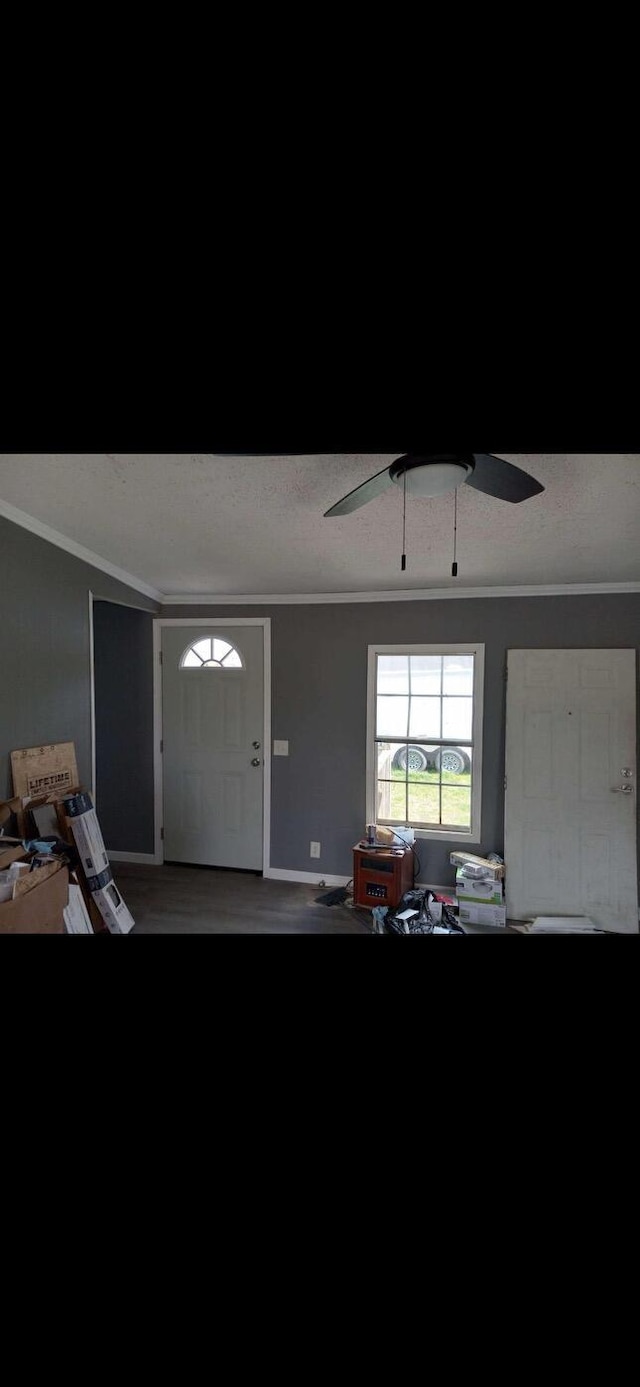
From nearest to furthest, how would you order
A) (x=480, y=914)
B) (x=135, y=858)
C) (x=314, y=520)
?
(x=314, y=520) → (x=480, y=914) → (x=135, y=858)

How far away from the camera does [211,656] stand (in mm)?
3969

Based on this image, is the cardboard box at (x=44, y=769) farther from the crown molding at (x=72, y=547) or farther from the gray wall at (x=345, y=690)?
the gray wall at (x=345, y=690)

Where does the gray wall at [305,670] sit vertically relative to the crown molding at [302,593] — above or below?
below

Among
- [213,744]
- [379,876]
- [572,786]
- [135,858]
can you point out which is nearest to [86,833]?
[213,744]

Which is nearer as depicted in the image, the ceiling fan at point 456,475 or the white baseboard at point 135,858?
the ceiling fan at point 456,475

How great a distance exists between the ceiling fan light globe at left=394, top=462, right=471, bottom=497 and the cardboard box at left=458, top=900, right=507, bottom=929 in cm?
259

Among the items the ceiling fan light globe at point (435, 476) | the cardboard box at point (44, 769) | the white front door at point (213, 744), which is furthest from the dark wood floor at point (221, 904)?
the ceiling fan light globe at point (435, 476)

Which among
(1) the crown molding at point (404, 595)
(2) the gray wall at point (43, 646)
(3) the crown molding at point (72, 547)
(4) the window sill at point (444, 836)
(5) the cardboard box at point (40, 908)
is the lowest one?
(4) the window sill at point (444, 836)

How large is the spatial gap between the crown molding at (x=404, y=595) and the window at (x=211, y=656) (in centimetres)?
32

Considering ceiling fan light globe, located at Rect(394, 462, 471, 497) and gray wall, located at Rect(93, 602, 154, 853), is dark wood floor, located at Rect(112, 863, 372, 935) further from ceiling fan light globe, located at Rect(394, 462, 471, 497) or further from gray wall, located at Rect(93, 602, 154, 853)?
ceiling fan light globe, located at Rect(394, 462, 471, 497)

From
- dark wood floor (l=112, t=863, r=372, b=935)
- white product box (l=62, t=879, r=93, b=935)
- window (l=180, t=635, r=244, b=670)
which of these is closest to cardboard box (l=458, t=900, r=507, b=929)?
dark wood floor (l=112, t=863, r=372, b=935)

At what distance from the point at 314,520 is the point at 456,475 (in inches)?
39.4

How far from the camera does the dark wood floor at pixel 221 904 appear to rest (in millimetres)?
3080

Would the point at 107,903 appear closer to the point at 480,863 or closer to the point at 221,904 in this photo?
the point at 221,904
